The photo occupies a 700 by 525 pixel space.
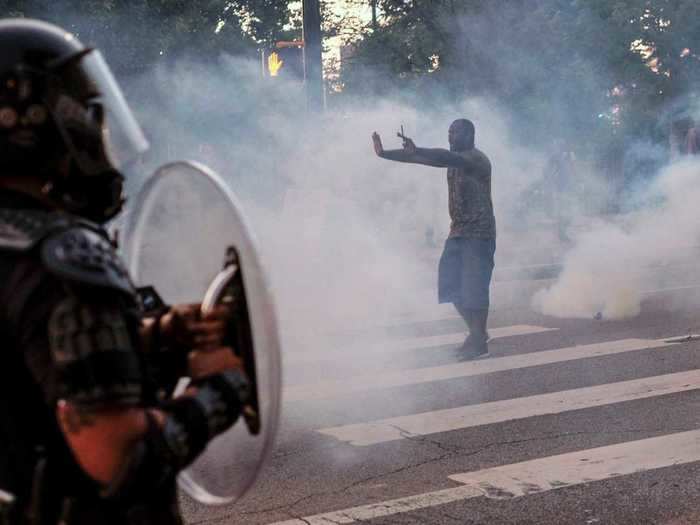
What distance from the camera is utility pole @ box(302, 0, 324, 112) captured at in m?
14.5

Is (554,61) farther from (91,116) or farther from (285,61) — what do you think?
(91,116)

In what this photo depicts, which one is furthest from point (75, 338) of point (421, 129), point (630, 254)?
point (421, 129)

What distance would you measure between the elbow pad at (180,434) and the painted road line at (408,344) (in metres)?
6.67

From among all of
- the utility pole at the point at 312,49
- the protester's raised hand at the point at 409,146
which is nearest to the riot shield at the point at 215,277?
the protester's raised hand at the point at 409,146

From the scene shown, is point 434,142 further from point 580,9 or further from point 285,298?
point 580,9

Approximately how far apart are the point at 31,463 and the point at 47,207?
Answer: 1.34 ft

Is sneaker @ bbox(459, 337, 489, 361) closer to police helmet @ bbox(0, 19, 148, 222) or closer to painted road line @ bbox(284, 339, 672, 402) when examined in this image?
painted road line @ bbox(284, 339, 672, 402)

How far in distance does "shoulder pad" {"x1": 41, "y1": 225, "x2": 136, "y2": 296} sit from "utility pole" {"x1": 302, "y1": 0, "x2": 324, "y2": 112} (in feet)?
41.9

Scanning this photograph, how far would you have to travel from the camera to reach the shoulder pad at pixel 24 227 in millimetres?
1792

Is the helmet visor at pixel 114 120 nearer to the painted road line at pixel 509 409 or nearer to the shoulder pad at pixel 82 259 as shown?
the shoulder pad at pixel 82 259

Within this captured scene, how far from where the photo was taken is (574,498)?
16.1 ft

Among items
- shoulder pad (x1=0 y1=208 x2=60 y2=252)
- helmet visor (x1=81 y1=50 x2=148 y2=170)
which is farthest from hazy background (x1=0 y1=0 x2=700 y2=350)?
shoulder pad (x1=0 y1=208 x2=60 y2=252)

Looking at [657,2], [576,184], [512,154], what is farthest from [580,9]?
[576,184]

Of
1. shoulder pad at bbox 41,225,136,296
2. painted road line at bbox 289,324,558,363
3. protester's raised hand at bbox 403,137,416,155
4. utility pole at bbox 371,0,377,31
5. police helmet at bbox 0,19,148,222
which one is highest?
utility pole at bbox 371,0,377,31
